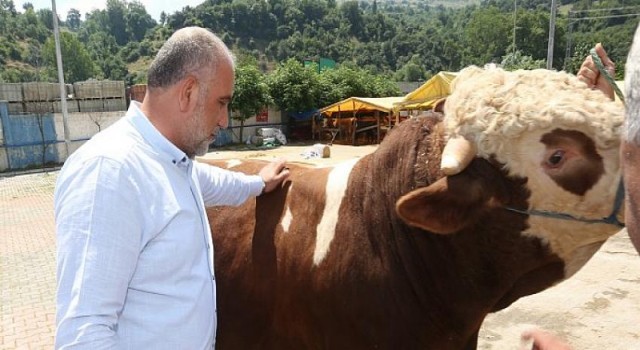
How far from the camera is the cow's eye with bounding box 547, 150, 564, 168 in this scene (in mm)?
1884

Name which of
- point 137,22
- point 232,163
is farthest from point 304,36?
point 232,163

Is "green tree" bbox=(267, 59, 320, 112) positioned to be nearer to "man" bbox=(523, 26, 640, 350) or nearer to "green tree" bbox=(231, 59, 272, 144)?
"green tree" bbox=(231, 59, 272, 144)

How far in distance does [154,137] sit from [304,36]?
146443 mm

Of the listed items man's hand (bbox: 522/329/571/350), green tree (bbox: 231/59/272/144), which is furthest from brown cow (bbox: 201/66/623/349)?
green tree (bbox: 231/59/272/144)

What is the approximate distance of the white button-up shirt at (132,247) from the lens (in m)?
1.51

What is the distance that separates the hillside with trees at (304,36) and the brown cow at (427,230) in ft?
251

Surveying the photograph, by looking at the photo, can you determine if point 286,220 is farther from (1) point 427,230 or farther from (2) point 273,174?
→ (1) point 427,230

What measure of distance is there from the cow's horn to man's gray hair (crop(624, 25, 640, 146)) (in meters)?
1.06

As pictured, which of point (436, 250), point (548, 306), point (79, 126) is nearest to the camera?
point (436, 250)

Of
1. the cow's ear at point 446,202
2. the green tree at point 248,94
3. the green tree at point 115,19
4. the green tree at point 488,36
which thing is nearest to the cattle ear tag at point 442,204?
the cow's ear at point 446,202

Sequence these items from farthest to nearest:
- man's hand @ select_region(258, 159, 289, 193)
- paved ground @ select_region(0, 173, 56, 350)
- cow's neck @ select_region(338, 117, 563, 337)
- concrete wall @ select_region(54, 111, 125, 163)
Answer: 1. concrete wall @ select_region(54, 111, 125, 163)
2. paved ground @ select_region(0, 173, 56, 350)
3. man's hand @ select_region(258, 159, 289, 193)
4. cow's neck @ select_region(338, 117, 563, 337)

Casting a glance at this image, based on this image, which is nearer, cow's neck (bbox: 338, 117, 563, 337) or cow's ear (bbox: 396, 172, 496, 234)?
cow's ear (bbox: 396, 172, 496, 234)

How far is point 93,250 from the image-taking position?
4.97 feet

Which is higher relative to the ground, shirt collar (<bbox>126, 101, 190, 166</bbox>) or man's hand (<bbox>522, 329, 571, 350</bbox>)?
shirt collar (<bbox>126, 101, 190, 166</bbox>)
